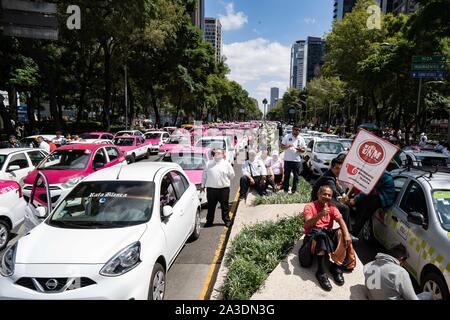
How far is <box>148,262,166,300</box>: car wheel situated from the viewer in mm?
4129

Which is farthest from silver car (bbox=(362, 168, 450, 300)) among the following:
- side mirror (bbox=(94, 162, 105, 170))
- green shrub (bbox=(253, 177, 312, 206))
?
side mirror (bbox=(94, 162, 105, 170))

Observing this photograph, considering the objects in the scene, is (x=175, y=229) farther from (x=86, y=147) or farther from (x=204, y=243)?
(x=86, y=147)

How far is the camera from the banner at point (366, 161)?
5.14 metres

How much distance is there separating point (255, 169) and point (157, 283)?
5965 mm

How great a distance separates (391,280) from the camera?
12.4 ft

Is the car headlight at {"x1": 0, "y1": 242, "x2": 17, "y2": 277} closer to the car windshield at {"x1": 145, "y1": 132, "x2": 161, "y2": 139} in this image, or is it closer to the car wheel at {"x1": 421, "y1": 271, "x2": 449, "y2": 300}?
the car wheel at {"x1": 421, "y1": 271, "x2": 449, "y2": 300}

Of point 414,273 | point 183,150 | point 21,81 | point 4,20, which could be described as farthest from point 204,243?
point 21,81

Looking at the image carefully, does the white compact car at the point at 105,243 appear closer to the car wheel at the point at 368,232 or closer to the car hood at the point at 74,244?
the car hood at the point at 74,244

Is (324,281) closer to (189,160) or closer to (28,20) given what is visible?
(189,160)

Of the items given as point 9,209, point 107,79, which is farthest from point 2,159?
point 107,79

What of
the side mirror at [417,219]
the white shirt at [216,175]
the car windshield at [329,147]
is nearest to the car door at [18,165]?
the white shirt at [216,175]

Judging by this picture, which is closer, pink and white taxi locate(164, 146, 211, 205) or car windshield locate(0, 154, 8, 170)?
car windshield locate(0, 154, 8, 170)

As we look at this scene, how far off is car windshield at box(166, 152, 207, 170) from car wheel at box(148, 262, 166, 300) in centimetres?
577
